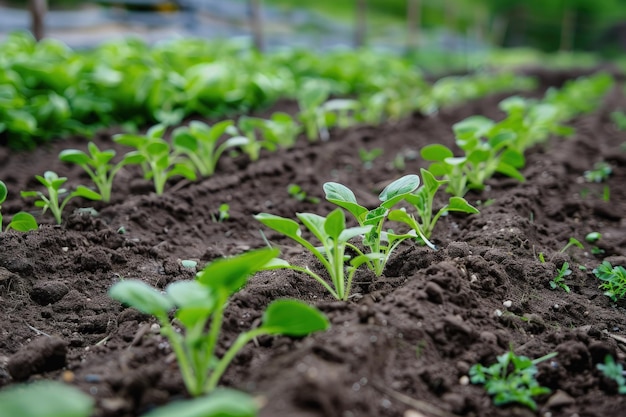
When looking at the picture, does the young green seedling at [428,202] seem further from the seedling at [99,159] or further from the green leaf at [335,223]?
the seedling at [99,159]

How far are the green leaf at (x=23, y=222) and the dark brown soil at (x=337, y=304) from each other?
2.2 inches

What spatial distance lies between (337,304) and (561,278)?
2.92ft

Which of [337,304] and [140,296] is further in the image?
[337,304]

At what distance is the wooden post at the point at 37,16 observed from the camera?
5.37m

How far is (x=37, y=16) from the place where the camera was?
5.46 metres

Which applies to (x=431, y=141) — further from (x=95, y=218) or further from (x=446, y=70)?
(x=446, y=70)

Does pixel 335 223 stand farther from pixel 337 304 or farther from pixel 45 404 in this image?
pixel 45 404

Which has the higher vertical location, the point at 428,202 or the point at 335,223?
the point at 335,223

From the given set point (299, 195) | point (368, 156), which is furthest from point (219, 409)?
point (368, 156)

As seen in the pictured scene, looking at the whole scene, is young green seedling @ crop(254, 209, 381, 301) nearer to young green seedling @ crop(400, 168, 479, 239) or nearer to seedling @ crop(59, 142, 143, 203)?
young green seedling @ crop(400, 168, 479, 239)

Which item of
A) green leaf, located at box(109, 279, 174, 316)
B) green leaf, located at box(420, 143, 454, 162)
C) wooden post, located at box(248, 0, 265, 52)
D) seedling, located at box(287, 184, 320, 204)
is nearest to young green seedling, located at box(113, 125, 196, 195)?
seedling, located at box(287, 184, 320, 204)

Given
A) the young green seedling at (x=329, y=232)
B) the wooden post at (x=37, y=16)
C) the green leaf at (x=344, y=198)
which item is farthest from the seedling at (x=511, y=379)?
the wooden post at (x=37, y=16)

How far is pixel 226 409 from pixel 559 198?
7.80ft

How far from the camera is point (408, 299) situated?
1551 mm
